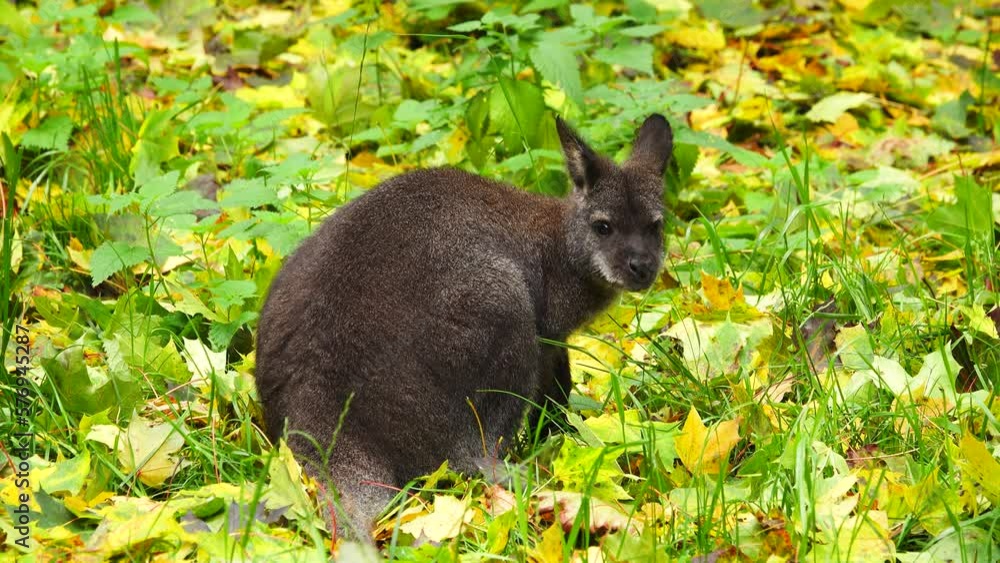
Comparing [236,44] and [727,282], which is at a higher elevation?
[236,44]

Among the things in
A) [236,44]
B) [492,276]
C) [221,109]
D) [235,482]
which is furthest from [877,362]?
[236,44]

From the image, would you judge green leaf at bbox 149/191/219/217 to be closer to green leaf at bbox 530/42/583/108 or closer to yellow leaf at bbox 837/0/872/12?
green leaf at bbox 530/42/583/108

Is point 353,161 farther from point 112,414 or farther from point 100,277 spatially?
point 112,414

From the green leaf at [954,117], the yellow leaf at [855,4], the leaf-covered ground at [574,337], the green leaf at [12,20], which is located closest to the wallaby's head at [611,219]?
the leaf-covered ground at [574,337]

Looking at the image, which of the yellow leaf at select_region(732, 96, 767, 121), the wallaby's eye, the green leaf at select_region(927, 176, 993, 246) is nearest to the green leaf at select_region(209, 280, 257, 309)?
the wallaby's eye

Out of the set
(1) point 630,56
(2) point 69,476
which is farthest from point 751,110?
(2) point 69,476

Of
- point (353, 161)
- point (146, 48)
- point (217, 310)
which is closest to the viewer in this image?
point (217, 310)

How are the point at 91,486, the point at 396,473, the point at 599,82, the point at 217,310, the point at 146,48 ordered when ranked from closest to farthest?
the point at 91,486
the point at 396,473
the point at 217,310
the point at 599,82
the point at 146,48

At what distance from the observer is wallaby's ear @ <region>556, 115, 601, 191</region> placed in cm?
496

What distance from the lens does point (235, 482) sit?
4004 mm

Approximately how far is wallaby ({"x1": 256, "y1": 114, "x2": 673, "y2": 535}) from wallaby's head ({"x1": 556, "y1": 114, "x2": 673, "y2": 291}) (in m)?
0.04

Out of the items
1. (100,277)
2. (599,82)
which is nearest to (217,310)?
(100,277)

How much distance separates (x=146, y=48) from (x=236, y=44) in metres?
0.64

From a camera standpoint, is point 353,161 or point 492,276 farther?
point 353,161
